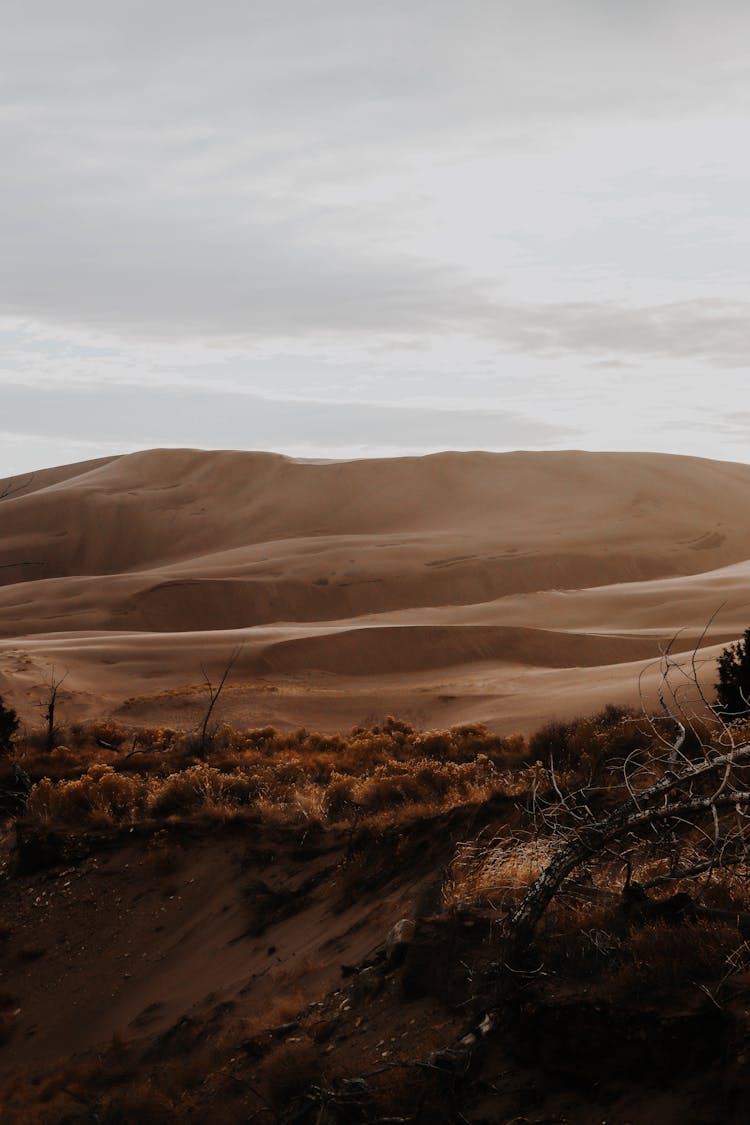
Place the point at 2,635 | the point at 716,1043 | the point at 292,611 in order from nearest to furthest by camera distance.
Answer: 1. the point at 716,1043
2. the point at 2,635
3. the point at 292,611

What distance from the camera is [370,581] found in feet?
157

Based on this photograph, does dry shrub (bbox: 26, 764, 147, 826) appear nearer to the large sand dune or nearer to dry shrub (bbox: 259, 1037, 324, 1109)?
the large sand dune

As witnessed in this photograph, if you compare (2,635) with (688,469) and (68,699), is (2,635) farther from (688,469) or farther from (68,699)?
(688,469)

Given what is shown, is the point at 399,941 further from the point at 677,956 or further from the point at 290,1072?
the point at 677,956

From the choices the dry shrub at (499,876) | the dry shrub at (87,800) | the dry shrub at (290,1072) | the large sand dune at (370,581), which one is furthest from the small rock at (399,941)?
the dry shrub at (87,800)

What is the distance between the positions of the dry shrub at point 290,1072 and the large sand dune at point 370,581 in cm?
338

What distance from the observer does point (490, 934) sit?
586cm

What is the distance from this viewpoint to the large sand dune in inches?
965

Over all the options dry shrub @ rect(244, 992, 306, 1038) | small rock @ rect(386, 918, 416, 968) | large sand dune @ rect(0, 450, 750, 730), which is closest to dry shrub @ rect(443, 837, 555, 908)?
small rock @ rect(386, 918, 416, 968)

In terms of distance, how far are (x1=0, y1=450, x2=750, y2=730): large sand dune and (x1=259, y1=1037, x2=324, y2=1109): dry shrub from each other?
3.38m

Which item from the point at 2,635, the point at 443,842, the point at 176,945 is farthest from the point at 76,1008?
the point at 2,635

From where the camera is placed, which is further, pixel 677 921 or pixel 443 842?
pixel 443 842

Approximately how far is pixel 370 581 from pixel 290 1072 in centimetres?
4233

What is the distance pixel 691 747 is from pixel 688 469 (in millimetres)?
64773
